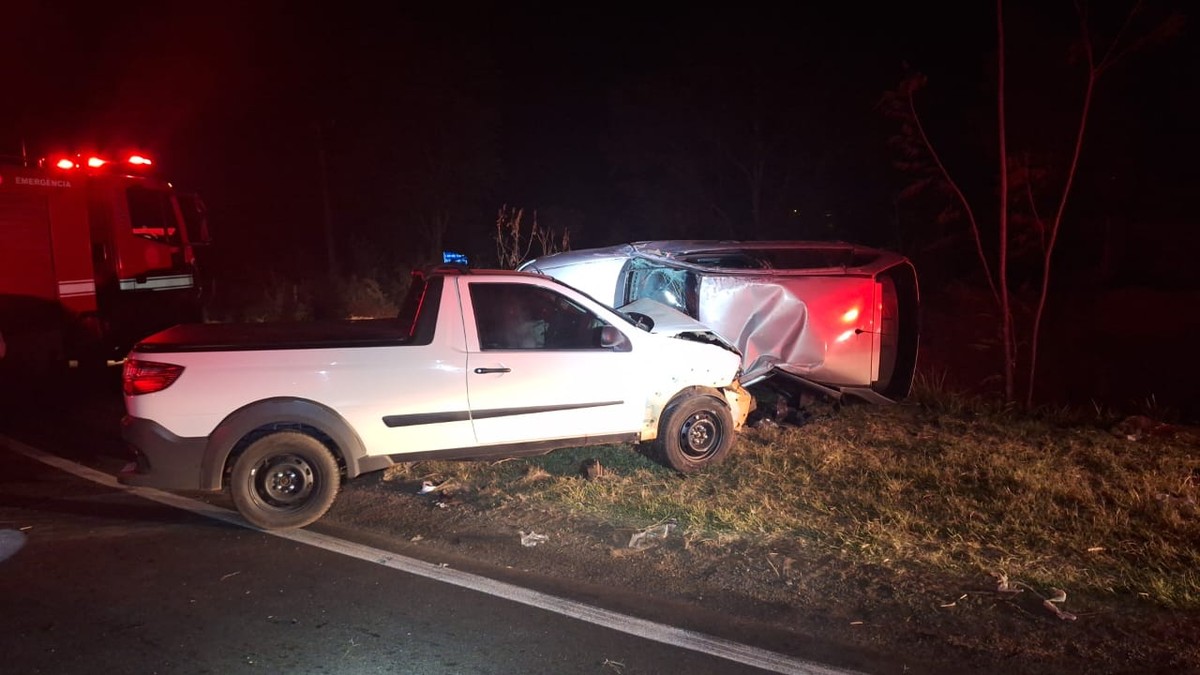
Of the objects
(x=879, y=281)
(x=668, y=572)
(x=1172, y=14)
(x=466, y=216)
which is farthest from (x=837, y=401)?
(x=466, y=216)

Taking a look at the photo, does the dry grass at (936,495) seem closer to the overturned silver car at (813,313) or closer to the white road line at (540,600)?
the overturned silver car at (813,313)

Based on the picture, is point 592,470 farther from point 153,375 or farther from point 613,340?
point 153,375

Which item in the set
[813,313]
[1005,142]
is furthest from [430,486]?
[1005,142]

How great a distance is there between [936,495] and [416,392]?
Answer: 378cm

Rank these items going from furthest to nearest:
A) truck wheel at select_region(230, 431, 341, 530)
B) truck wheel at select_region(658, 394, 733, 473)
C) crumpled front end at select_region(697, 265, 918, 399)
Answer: crumpled front end at select_region(697, 265, 918, 399) < truck wheel at select_region(658, 394, 733, 473) < truck wheel at select_region(230, 431, 341, 530)

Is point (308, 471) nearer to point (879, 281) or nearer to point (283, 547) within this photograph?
point (283, 547)

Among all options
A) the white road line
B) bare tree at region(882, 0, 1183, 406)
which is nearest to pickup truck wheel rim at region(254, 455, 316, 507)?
the white road line

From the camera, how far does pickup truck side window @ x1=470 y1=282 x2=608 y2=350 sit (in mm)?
6000

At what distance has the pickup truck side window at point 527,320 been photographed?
19.7 feet

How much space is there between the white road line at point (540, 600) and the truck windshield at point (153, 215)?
5.99m

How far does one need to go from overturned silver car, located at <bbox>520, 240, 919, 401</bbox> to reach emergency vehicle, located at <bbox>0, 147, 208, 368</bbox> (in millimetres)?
6886

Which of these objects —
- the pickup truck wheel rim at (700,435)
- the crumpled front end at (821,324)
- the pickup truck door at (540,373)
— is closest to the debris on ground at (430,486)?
the pickup truck door at (540,373)

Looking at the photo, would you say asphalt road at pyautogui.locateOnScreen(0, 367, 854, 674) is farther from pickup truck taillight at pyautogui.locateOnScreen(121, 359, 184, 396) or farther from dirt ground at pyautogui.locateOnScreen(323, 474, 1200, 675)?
pickup truck taillight at pyautogui.locateOnScreen(121, 359, 184, 396)

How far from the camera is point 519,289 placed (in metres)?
6.00
